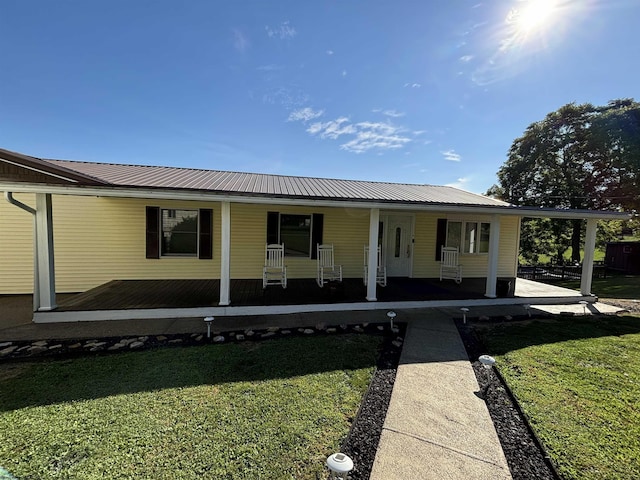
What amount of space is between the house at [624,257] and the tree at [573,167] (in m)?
1.52

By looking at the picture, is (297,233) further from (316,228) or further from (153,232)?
(153,232)

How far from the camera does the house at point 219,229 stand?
16.6 ft

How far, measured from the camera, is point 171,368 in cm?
334

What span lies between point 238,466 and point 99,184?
15.4 ft

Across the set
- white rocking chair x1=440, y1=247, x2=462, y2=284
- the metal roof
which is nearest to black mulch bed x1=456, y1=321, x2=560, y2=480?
the metal roof

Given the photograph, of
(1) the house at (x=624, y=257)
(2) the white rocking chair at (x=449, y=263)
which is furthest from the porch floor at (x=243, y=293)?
(1) the house at (x=624, y=257)

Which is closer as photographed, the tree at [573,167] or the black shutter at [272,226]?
the black shutter at [272,226]

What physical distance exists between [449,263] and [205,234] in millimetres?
7163

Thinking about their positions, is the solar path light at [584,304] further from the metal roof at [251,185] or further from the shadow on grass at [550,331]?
the metal roof at [251,185]

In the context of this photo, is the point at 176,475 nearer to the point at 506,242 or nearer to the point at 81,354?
the point at 81,354

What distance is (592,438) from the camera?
2.33 metres

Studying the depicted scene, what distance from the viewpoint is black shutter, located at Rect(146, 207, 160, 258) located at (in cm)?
712

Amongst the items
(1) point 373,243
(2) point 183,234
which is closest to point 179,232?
(2) point 183,234

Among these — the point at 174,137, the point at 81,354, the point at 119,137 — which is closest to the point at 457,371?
the point at 81,354
